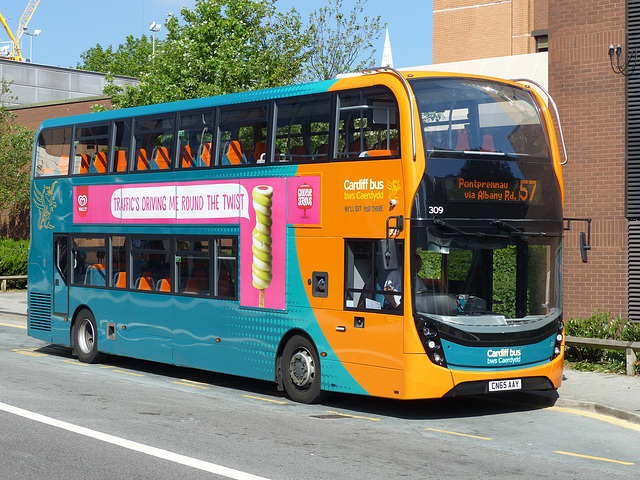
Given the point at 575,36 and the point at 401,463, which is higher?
the point at 575,36

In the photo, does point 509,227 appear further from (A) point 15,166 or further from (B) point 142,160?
(A) point 15,166

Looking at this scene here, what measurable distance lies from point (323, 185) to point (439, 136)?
175 centimetres

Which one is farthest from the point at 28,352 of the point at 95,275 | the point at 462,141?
the point at 462,141

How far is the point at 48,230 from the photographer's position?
1748cm

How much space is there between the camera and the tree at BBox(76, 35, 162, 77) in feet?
299

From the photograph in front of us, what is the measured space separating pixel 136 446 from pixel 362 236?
3890 millimetres

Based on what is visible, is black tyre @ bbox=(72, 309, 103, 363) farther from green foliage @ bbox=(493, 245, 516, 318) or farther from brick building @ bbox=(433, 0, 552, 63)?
brick building @ bbox=(433, 0, 552, 63)

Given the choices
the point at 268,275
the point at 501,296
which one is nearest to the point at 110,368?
the point at 268,275

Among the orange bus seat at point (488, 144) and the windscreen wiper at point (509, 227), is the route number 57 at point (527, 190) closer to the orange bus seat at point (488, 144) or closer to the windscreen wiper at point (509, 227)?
the windscreen wiper at point (509, 227)

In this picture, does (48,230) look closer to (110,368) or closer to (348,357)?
(110,368)

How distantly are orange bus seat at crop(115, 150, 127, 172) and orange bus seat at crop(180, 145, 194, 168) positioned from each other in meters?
1.67

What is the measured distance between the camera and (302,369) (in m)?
12.0

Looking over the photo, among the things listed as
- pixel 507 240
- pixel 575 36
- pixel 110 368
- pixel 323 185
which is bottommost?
pixel 110 368

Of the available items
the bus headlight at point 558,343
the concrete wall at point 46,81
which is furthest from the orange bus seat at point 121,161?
the concrete wall at point 46,81
